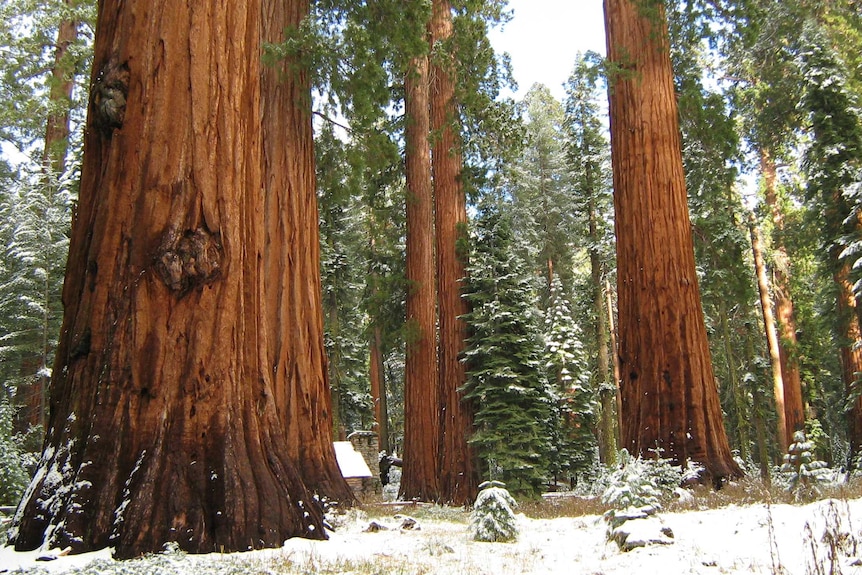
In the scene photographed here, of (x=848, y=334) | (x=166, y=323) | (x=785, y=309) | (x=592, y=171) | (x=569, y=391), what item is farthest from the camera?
(x=569, y=391)

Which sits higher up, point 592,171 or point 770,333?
point 592,171

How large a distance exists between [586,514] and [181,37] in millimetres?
6599

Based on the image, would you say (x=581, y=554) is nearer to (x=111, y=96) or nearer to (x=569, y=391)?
(x=111, y=96)

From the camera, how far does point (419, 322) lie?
48.5 ft

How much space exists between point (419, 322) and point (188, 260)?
33.8 feet

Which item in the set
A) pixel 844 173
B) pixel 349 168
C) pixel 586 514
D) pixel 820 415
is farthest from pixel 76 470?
pixel 820 415

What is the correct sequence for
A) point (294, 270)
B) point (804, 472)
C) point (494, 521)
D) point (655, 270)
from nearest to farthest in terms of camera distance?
point (494, 521), point (804, 472), point (294, 270), point (655, 270)

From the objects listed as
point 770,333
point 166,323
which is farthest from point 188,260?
point 770,333

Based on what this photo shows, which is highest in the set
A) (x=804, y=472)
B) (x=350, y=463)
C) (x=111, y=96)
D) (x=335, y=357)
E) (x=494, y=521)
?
(x=335, y=357)

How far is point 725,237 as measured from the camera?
14.7m

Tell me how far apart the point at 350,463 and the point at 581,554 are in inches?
607

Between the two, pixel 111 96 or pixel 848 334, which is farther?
pixel 848 334

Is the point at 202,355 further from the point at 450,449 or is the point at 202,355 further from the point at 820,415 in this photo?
the point at 820,415

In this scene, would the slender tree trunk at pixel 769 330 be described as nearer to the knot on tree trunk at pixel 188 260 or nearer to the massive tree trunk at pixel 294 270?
the massive tree trunk at pixel 294 270
